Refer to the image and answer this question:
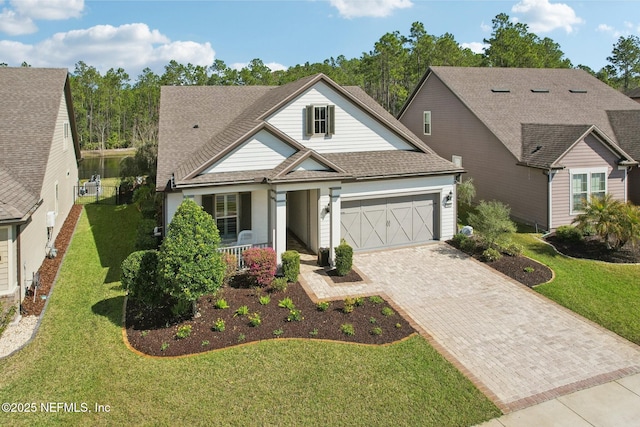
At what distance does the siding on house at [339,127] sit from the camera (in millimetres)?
17312

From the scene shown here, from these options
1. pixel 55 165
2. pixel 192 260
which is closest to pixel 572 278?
pixel 192 260

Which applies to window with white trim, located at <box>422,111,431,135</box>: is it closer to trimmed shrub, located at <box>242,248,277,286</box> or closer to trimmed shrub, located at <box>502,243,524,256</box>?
trimmed shrub, located at <box>502,243,524,256</box>

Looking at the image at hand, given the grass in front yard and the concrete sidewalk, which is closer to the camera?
the concrete sidewalk

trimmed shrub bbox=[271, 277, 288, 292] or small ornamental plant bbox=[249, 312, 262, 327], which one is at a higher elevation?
trimmed shrub bbox=[271, 277, 288, 292]

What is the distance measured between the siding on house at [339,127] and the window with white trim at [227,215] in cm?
335

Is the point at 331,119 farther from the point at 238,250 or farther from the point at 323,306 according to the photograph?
the point at 323,306

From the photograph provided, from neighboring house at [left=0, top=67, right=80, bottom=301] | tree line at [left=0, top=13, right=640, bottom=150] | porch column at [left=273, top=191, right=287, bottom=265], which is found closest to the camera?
neighboring house at [left=0, top=67, right=80, bottom=301]

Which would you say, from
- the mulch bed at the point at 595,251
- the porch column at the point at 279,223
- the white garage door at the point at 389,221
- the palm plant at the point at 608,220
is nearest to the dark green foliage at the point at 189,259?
the porch column at the point at 279,223

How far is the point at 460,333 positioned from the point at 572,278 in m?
6.00

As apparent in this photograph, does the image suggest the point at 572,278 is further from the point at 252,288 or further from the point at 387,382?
the point at 252,288

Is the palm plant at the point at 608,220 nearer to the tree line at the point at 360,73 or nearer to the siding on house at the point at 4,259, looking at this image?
the siding on house at the point at 4,259

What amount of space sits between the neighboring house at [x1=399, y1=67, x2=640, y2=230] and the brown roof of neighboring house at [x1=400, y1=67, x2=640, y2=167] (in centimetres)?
6

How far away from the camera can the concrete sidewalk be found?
7777mm

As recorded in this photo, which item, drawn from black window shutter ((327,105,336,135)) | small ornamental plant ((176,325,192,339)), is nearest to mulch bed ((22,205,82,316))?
small ornamental plant ((176,325,192,339))
